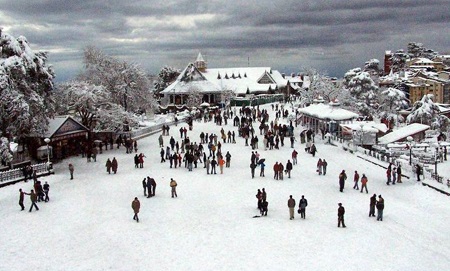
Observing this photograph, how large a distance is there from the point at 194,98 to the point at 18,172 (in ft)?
164

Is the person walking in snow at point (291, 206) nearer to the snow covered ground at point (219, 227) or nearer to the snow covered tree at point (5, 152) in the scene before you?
the snow covered ground at point (219, 227)

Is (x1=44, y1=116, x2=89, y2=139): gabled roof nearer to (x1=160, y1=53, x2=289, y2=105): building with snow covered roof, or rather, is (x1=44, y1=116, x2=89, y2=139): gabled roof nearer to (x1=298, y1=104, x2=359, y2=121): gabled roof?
(x1=298, y1=104, x2=359, y2=121): gabled roof

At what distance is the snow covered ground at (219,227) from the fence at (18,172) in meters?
0.79

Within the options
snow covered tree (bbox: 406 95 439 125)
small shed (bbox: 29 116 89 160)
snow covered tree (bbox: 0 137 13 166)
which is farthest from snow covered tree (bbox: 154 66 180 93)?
snow covered tree (bbox: 0 137 13 166)

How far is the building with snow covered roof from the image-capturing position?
262 feet

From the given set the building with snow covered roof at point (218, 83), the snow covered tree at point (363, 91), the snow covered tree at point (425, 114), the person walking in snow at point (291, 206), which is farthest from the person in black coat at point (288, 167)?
the building with snow covered roof at point (218, 83)

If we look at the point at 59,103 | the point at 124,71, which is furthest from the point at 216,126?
the point at 59,103

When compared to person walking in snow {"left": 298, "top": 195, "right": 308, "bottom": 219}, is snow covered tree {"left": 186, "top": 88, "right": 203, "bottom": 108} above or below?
above

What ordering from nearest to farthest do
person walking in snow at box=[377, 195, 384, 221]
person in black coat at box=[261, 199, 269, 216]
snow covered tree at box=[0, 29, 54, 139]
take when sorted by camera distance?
person walking in snow at box=[377, 195, 384, 221]
person in black coat at box=[261, 199, 269, 216]
snow covered tree at box=[0, 29, 54, 139]

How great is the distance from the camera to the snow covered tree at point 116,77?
42906mm

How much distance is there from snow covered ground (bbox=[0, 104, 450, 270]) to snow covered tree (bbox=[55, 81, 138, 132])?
11.0m

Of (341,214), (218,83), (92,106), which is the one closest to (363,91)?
(218,83)

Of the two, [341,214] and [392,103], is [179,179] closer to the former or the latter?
[341,214]

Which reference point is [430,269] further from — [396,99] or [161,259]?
[396,99]
